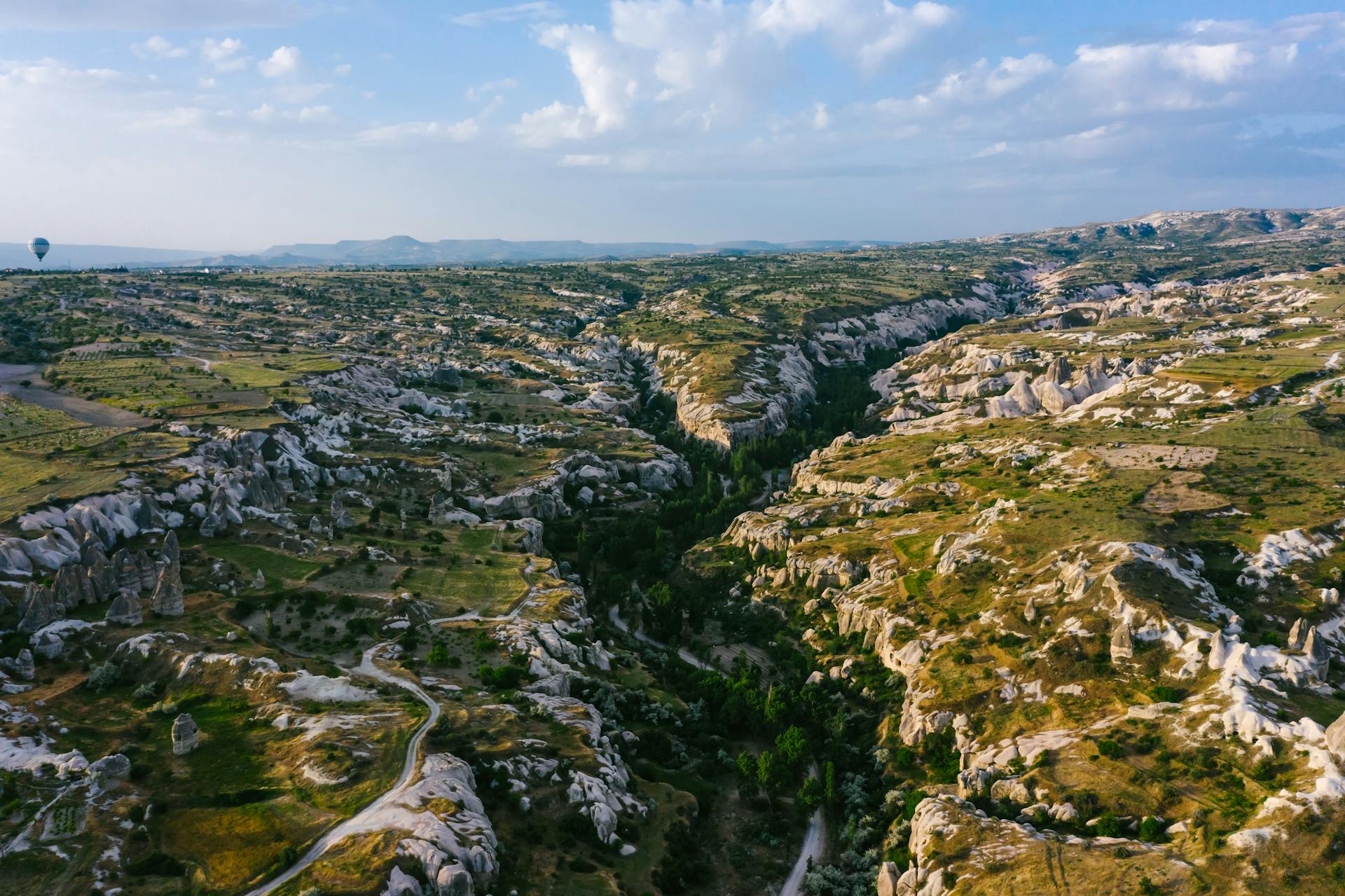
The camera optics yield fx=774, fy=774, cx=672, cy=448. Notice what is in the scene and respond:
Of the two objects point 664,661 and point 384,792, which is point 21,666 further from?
point 664,661

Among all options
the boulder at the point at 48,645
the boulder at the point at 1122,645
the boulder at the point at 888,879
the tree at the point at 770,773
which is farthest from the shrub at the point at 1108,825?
the boulder at the point at 48,645

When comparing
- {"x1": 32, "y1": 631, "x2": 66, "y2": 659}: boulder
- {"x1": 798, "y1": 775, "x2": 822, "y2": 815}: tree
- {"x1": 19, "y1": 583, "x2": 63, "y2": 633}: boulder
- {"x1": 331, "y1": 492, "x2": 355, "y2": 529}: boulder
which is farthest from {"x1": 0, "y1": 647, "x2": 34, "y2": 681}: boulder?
{"x1": 798, "y1": 775, "x2": 822, "y2": 815}: tree

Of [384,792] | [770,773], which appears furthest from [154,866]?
[770,773]

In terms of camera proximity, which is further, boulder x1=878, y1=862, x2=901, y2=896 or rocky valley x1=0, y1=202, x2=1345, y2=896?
boulder x1=878, y1=862, x2=901, y2=896

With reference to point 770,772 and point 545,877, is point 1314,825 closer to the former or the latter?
point 770,772

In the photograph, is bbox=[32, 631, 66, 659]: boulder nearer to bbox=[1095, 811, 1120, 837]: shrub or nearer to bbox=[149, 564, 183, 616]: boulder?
bbox=[149, 564, 183, 616]: boulder

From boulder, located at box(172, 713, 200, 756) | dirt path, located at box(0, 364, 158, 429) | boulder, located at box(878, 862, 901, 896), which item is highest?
dirt path, located at box(0, 364, 158, 429)

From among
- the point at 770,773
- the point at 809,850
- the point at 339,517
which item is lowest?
the point at 809,850

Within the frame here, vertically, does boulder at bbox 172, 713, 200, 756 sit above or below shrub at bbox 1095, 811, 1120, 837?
above

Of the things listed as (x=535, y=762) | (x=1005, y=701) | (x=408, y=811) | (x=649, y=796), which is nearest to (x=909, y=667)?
(x=1005, y=701)
